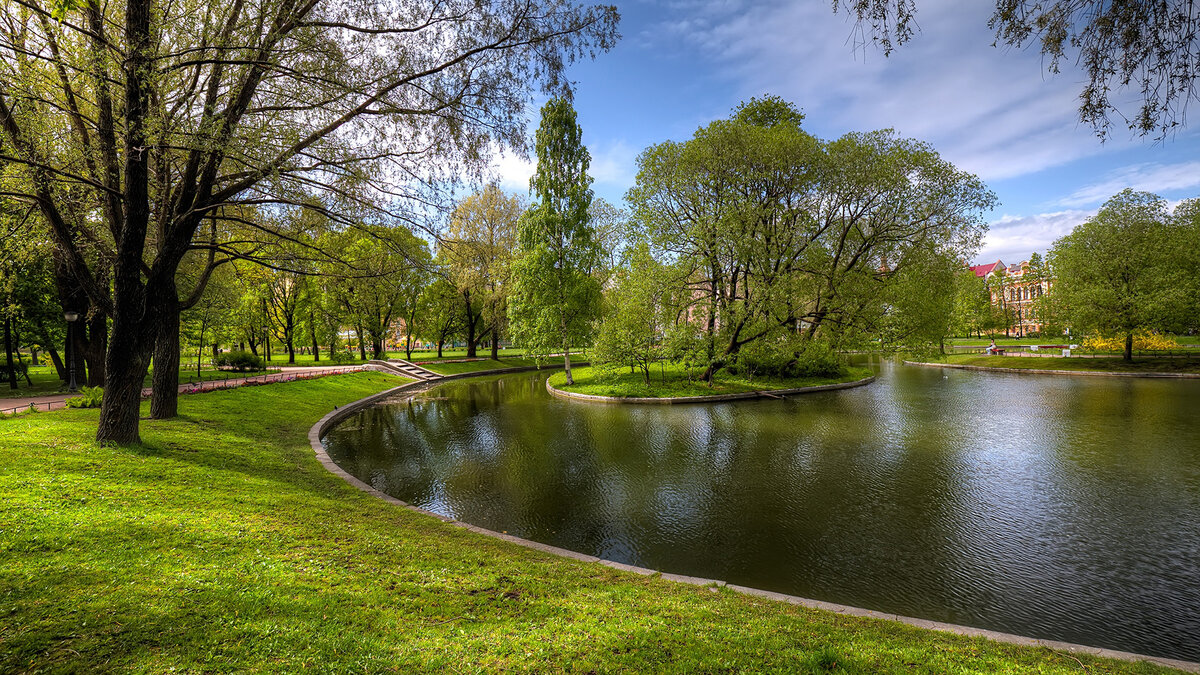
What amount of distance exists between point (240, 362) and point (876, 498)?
117 feet

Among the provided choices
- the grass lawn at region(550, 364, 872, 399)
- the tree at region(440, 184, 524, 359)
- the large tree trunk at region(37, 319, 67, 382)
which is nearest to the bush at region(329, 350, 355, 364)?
the tree at region(440, 184, 524, 359)

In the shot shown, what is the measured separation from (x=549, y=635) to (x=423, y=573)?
80.9 inches

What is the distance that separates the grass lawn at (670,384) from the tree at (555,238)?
2270 mm

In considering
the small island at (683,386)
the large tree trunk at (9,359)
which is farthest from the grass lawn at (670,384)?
the large tree trunk at (9,359)

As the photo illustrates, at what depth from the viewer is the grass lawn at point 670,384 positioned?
23500 mm

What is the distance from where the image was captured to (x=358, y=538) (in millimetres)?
6277

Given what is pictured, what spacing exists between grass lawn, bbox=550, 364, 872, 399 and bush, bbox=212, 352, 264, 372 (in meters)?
19.8

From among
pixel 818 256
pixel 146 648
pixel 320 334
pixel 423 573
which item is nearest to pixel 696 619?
pixel 423 573

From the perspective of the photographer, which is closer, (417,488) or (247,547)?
(247,547)

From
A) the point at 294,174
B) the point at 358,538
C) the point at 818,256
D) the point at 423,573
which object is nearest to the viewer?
the point at 423,573

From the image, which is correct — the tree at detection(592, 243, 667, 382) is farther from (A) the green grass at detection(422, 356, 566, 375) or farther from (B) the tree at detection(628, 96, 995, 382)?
(A) the green grass at detection(422, 356, 566, 375)

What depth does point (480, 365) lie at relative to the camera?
132ft

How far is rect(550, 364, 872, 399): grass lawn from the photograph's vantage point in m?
23.5

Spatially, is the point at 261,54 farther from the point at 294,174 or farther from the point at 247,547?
the point at 247,547
